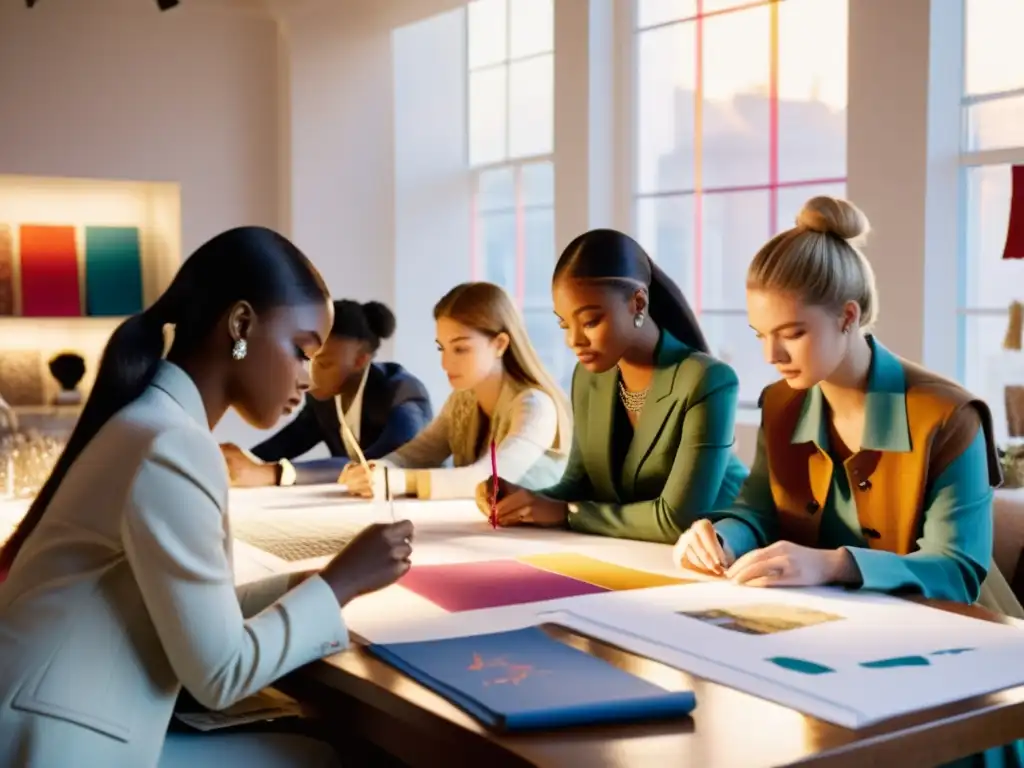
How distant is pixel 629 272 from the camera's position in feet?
8.14

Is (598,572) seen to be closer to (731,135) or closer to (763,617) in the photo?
(763,617)

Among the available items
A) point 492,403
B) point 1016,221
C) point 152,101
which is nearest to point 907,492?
point 492,403

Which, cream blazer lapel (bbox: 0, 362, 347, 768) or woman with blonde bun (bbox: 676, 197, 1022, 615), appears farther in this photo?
woman with blonde bun (bbox: 676, 197, 1022, 615)

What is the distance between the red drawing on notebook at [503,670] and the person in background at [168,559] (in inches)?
8.1

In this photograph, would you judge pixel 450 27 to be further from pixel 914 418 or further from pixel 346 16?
pixel 914 418

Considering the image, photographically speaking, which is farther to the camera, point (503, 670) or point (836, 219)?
point (836, 219)

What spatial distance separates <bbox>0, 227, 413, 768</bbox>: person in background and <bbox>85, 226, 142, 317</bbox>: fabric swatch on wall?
4944mm

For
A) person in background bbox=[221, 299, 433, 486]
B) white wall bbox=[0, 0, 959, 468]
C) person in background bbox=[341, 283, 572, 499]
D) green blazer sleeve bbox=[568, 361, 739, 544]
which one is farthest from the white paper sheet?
white wall bbox=[0, 0, 959, 468]

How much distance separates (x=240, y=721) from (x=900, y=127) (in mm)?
3579

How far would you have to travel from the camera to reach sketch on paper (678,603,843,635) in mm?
1613

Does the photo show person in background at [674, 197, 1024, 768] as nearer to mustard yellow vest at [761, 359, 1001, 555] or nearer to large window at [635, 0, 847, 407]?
mustard yellow vest at [761, 359, 1001, 555]

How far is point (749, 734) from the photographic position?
1217 millimetres

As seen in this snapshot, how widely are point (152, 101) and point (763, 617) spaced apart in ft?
17.5

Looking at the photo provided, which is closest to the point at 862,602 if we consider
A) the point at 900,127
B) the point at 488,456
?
the point at 488,456
